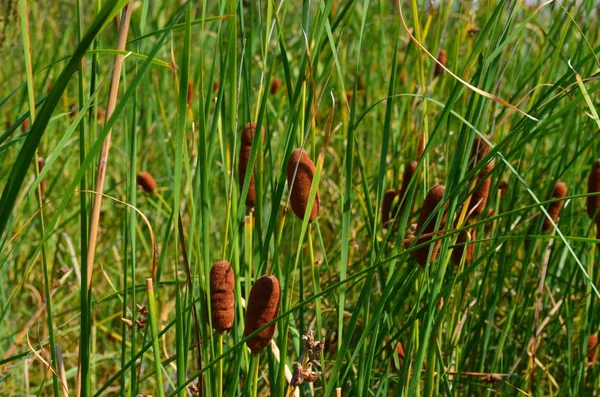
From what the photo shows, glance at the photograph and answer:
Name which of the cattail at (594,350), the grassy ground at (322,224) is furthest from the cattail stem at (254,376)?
the cattail at (594,350)

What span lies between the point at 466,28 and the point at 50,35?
1.53 metres

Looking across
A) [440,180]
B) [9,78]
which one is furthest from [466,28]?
[9,78]

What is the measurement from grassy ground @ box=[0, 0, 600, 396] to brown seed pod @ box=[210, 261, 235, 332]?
4cm

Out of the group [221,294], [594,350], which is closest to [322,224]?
[594,350]

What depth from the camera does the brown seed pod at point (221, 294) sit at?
0.82 meters

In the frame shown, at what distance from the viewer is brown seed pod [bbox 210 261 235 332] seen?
2.68 ft

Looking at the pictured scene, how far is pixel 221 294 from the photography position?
824 millimetres

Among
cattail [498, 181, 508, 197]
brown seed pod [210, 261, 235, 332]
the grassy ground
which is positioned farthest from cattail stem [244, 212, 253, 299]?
cattail [498, 181, 508, 197]

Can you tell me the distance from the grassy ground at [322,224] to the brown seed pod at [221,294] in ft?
0.13

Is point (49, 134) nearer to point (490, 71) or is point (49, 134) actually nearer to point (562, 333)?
point (562, 333)

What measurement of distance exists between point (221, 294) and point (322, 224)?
5.65ft

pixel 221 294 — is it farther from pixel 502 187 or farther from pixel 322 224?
pixel 322 224

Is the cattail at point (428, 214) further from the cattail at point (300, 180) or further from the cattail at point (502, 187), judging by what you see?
the cattail at point (502, 187)

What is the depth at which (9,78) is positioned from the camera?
2879 millimetres
